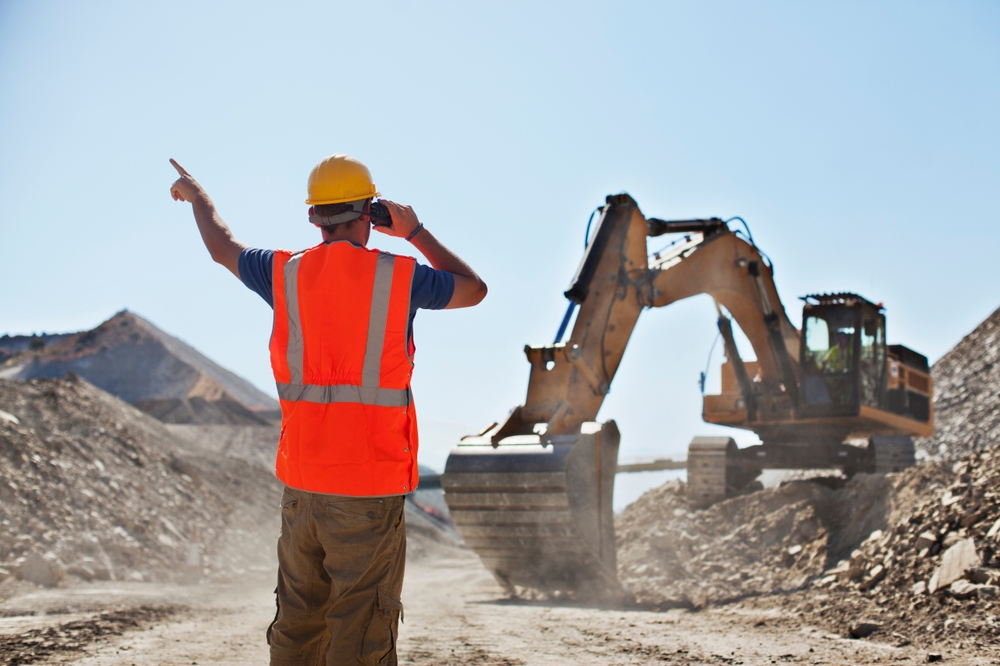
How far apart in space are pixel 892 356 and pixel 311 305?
12.4 m

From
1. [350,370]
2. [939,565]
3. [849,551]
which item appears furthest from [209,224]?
[849,551]

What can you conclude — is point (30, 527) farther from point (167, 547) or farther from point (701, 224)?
point (701, 224)

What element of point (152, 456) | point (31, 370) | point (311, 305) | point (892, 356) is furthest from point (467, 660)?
point (31, 370)

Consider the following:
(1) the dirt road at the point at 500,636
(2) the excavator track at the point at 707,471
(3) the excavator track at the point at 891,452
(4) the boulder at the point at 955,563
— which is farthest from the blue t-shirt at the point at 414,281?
(3) the excavator track at the point at 891,452

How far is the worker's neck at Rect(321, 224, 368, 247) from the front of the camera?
9.43ft

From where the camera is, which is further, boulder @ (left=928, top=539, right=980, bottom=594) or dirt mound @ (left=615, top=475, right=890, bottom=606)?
dirt mound @ (left=615, top=475, right=890, bottom=606)

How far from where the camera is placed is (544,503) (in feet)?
22.4

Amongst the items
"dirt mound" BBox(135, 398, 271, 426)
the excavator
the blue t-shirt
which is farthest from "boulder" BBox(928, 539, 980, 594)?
"dirt mound" BBox(135, 398, 271, 426)

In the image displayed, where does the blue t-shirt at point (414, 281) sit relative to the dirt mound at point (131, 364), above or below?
below

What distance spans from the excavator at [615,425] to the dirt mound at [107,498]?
5088mm

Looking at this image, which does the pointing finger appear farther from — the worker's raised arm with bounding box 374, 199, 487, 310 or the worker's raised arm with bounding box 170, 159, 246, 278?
the worker's raised arm with bounding box 374, 199, 487, 310

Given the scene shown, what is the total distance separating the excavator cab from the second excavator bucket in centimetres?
498

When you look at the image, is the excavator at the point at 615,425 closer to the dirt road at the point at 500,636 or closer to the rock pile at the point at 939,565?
the dirt road at the point at 500,636

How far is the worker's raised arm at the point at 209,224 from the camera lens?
2965 millimetres
